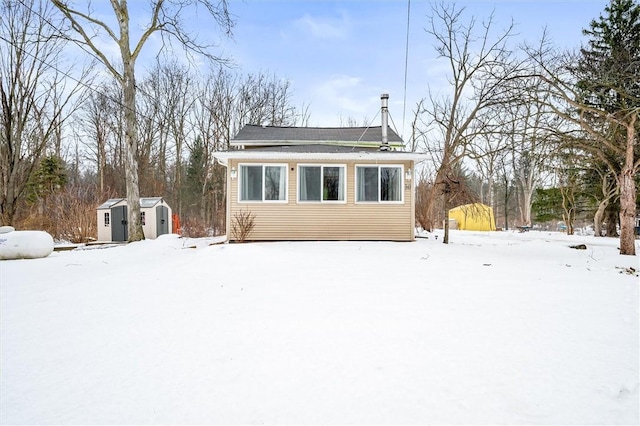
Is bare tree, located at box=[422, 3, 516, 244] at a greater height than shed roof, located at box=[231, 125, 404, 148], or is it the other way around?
bare tree, located at box=[422, 3, 516, 244]

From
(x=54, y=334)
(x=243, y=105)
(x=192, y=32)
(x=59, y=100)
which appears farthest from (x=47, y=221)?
(x=243, y=105)

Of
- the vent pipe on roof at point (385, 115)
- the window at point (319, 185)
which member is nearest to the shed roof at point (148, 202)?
the window at point (319, 185)

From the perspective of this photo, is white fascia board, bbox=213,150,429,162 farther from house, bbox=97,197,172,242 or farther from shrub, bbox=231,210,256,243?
house, bbox=97,197,172,242

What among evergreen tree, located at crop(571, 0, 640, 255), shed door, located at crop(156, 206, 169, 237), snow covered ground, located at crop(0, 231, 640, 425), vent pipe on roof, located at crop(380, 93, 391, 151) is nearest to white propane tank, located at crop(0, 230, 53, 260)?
snow covered ground, located at crop(0, 231, 640, 425)

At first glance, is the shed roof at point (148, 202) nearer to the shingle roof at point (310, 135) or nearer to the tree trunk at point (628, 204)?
the shingle roof at point (310, 135)

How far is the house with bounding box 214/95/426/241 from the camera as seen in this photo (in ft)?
35.9

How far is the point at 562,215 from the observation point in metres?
19.6

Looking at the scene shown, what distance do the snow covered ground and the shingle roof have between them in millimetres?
7732

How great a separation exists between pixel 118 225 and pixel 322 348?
529 inches

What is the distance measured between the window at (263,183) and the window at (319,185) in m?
0.57

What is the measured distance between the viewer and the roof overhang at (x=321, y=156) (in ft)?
34.9

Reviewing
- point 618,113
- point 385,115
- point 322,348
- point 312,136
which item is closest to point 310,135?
point 312,136

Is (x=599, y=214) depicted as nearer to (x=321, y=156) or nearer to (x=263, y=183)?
(x=321, y=156)

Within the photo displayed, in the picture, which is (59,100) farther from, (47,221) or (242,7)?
(242,7)
